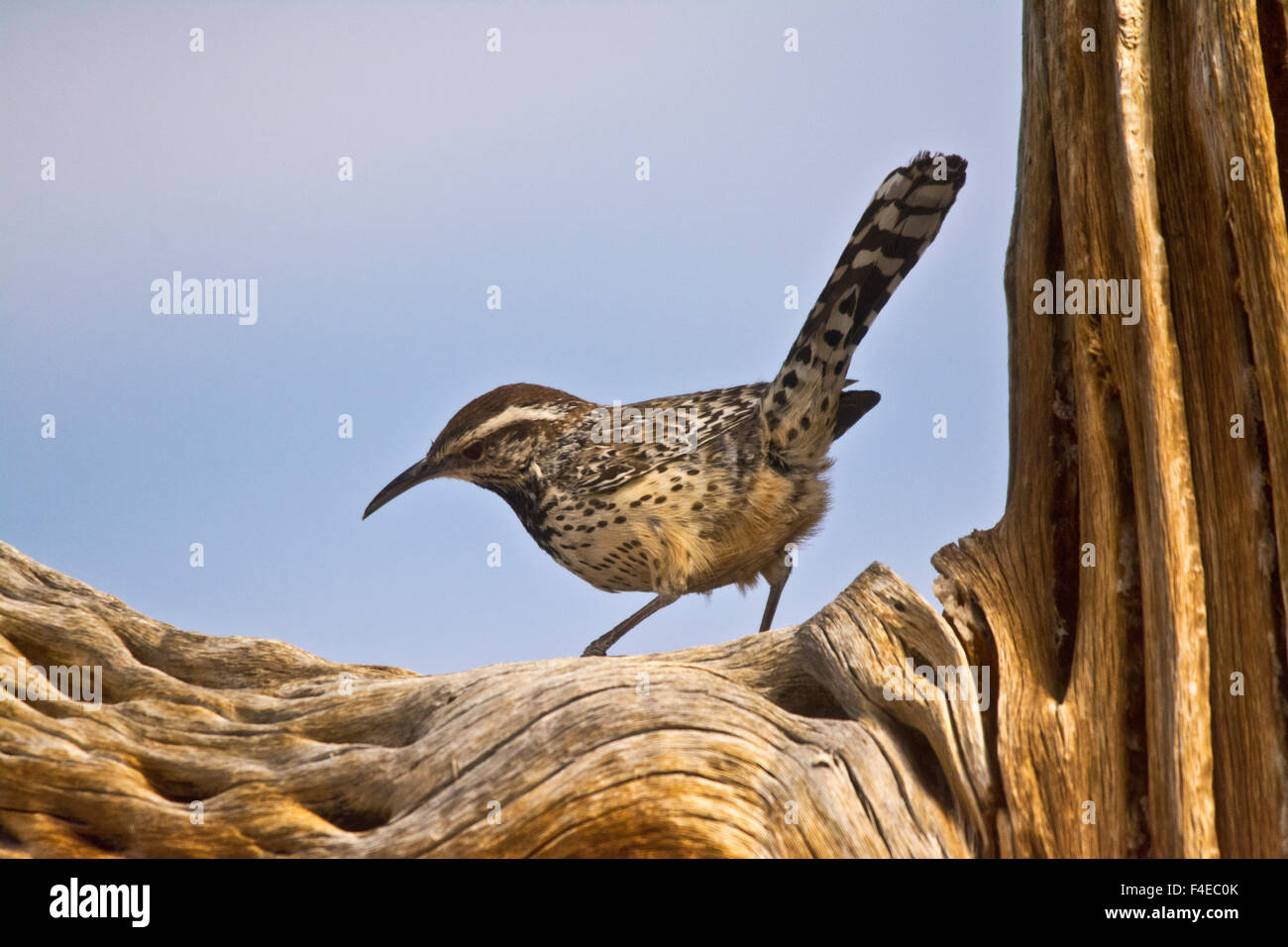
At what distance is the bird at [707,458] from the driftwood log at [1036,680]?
764 mm

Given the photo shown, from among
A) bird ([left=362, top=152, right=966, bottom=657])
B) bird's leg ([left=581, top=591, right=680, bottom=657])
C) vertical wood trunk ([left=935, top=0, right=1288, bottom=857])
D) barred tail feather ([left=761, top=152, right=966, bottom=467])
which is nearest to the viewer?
vertical wood trunk ([left=935, top=0, right=1288, bottom=857])

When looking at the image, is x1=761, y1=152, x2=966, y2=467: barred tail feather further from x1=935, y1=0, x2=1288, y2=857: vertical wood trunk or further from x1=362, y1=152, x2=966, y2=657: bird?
x1=935, y1=0, x2=1288, y2=857: vertical wood trunk

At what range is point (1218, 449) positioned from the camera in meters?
3.01

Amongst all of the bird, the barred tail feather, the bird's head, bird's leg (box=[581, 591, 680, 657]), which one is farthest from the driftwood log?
the bird's head

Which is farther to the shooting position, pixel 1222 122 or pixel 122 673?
pixel 122 673

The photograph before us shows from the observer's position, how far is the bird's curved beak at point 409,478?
4859 millimetres

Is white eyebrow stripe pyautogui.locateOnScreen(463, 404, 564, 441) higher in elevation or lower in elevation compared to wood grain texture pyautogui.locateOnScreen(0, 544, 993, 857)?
higher

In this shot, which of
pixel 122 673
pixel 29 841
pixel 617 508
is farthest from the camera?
pixel 617 508

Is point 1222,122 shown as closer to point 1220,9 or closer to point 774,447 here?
point 1220,9

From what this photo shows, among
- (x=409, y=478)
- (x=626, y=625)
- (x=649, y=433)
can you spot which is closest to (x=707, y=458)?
(x=649, y=433)

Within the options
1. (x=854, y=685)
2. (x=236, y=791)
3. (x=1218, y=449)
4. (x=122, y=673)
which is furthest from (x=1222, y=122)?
(x=122, y=673)

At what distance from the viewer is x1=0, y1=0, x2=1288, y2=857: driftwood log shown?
2.87 metres

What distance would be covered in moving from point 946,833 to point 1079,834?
343 mm
